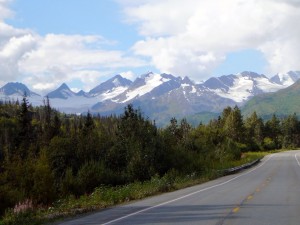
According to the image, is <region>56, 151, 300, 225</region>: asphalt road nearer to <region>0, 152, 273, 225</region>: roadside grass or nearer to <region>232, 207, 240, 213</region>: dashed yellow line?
<region>232, 207, 240, 213</region>: dashed yellow line

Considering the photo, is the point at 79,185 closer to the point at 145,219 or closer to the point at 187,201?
the point at 187,201

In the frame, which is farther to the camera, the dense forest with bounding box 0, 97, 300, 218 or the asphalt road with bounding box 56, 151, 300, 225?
the dense forest with bounding box 0, 97, 300, 218

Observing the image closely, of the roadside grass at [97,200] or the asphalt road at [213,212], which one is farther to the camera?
the roadside grass at [97,200]

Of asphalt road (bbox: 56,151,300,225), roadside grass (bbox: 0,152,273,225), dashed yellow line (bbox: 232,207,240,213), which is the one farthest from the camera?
roadside grass (bbox: 0,152,273,225)

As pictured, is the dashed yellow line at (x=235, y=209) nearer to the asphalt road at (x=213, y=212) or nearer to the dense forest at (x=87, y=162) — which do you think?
the asphalt road at (x=213, y=212)

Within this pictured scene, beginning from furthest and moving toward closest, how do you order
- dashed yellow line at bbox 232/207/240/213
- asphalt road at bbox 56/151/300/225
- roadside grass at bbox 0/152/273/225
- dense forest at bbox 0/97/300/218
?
1. dense forest at bbox 0/97/300/218
2. roadside grass at bbox 0/152/273/225
3. dashed yellow line at bbox 232/207/240/213
4. asphalt road at bbox 56/151/300/225

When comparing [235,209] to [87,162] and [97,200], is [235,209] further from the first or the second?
[87,162]

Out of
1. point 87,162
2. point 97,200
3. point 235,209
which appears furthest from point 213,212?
point 87,162

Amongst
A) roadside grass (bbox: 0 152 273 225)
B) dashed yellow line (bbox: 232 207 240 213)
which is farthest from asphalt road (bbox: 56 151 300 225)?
roadside grass (bbox: 0 152 273 225)

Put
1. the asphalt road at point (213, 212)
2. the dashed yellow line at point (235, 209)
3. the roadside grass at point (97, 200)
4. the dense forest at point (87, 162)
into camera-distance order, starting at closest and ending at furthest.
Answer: the asphalt road at point (213, 212), the dashed yellow line at point (235, 209), the roadside grass at point (97, 200), the dense forest at point (87, 162)

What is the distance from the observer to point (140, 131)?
34.2m

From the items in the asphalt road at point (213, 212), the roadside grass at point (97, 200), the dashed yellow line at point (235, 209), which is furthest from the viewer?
the roadside grass at point (97, 200)

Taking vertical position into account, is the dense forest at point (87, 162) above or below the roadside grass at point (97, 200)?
above

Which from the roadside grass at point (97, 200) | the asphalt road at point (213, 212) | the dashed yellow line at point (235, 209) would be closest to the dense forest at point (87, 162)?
the roadside grass at point (97, 200)
